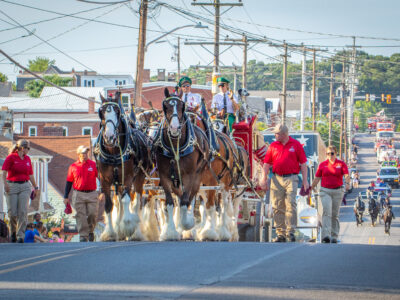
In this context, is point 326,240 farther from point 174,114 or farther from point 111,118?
point 111,118

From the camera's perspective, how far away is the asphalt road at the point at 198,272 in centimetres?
871

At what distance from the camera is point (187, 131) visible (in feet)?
50.0

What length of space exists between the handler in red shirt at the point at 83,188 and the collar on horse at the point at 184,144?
9.39 feet

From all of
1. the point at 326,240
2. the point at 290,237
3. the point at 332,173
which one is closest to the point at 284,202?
the point at 290,237

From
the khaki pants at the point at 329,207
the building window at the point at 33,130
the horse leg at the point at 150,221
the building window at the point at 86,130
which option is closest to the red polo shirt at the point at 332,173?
the khaki pants at the point at 329,207

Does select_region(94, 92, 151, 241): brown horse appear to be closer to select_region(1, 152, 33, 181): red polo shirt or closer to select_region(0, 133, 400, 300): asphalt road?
select_region(1, 152, 33, 181): red polo shirt

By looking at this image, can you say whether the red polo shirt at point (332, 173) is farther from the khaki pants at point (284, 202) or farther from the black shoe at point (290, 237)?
the black shoe at point (290, 237)

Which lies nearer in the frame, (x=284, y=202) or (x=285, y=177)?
(x=285, y=177)

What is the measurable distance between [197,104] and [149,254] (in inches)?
244

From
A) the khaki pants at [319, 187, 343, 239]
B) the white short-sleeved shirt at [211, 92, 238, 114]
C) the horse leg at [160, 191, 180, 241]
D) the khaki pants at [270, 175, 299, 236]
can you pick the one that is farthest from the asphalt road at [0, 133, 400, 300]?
the white short-sleeved shirt at [211, 92, 238, 114]

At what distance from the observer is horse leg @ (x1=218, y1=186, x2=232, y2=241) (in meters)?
17.2

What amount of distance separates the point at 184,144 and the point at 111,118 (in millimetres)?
1351

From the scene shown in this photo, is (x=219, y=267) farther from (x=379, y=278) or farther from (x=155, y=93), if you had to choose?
(x=155, y=93)

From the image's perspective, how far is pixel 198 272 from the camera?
9961 mm
